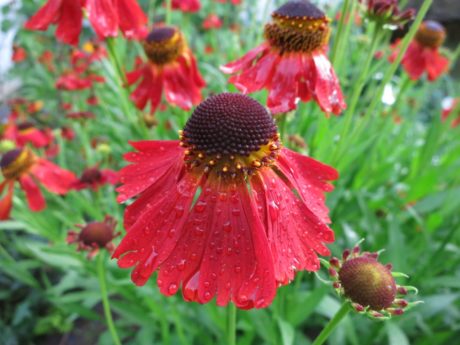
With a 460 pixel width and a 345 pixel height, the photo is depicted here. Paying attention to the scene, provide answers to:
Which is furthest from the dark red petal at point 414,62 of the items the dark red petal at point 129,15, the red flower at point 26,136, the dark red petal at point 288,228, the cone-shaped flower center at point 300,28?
the red flower at point 26,136

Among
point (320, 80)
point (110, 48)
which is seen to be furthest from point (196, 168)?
point (110, 48)

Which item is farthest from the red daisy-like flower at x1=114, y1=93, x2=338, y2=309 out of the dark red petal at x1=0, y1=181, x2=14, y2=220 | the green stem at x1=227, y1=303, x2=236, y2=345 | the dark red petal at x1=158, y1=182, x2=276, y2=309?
the dark red petal at x1=0, y1=181, x2=14, y2=220

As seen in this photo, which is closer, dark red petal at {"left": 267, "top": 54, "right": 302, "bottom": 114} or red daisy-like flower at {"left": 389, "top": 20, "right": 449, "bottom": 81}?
dark red petal at {"left": 267, "top": 54, "right": 302, "bottom": 114}

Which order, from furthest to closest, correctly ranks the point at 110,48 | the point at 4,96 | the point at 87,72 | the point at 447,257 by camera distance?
the point at 4,96 → the point at 87,72 → the point at 447,257 → the point at 110,48

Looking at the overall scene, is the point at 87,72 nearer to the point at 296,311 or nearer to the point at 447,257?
the point at 296,311

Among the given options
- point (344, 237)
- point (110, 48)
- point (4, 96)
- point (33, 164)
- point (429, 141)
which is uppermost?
point (110, 48)

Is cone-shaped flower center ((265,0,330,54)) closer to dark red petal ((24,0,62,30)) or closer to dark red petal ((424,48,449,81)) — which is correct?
dark red petal ((24,0,62,30))
